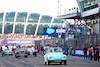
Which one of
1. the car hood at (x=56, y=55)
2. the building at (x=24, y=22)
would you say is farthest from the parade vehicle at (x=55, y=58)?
the building at (x=24, y=22)

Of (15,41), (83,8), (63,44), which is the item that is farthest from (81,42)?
(15,41)

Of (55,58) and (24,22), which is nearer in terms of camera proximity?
(55,58)

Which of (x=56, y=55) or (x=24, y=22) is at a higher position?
(x=24, y=22)

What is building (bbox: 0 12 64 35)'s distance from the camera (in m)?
107

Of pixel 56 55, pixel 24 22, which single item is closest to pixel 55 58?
pixel 56 55

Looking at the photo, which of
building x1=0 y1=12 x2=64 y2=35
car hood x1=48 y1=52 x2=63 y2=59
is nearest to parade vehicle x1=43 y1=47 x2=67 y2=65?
car hood x1=48 y1=52 x2=63 y2=59

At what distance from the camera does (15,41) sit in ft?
230

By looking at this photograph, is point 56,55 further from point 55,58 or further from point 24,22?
point 24,22

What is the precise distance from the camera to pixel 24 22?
10950cm

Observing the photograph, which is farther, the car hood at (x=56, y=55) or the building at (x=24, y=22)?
the building at (x=24, y=22)

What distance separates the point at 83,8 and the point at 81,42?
15.3 m

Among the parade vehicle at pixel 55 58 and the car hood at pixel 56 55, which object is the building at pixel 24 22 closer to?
the parade vehicle at pixel 55 58

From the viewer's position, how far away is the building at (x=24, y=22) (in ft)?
350

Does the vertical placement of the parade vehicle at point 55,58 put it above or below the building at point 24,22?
below
